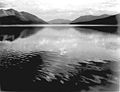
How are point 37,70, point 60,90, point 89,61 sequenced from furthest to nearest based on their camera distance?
1. point 89,61
2. point 37,70
3. point 60,90

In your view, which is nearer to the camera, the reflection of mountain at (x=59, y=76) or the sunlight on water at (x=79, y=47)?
the reflection of mountain at (x=59, y=76)

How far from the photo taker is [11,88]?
21766 mm

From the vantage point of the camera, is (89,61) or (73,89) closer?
(73,89)

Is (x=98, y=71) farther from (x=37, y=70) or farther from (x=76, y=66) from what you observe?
(x=37, y=70)

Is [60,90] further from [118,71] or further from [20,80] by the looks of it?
[118,71]

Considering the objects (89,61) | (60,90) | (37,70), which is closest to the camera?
(60,90)

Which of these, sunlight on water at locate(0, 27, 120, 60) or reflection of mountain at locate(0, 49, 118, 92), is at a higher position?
sunlight on water at locate(0, 27, 120, 60)

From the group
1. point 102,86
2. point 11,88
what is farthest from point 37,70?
point 102,86

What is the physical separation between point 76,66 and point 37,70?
597cm

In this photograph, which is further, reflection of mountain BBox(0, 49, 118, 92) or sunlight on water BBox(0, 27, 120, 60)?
sunlight on water BBox(0, 27, 120, 60)

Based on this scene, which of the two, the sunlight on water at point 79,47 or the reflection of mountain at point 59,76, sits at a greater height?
the sunlight on water at point 79,47

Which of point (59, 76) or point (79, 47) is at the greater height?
point (79, 47)

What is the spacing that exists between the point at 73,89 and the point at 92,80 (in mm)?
3451

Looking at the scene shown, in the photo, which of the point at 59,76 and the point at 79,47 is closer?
the point at 59,76
